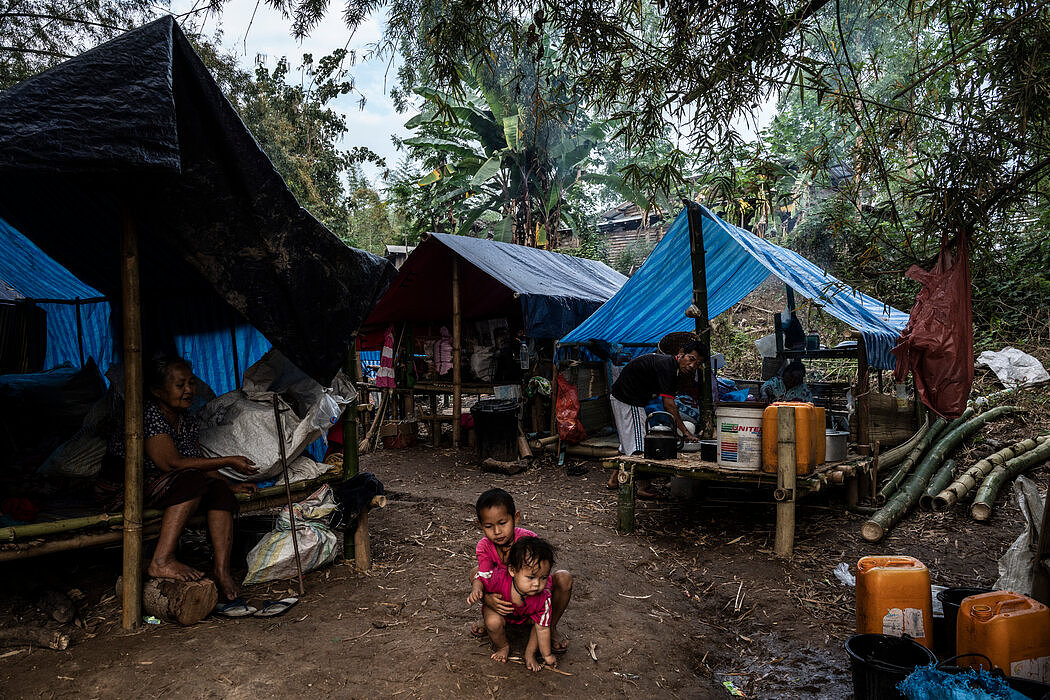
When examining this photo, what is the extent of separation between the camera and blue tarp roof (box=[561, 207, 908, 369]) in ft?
21.6

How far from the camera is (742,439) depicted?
16.4ft

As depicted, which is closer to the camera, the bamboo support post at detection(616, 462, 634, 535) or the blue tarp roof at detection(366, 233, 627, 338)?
the bamboo support post at detection(616, 462, 634, 535)

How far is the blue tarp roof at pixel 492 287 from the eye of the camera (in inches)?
339

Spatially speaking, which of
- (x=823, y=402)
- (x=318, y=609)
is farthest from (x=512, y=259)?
(x=318, y=609)

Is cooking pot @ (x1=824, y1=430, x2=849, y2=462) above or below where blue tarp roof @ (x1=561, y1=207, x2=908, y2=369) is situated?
below

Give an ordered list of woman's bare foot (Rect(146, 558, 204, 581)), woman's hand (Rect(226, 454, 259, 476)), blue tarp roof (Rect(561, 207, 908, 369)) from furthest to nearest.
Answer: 1. blue tarp roof (Rect(561, 207, 908, 369))
2. woman's hand (Rect(226, 454, 259, 476))
3. woman's bare foot (Rect(146, 558, 204, 581))

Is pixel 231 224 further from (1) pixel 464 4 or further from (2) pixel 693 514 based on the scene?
(2) pixel 693 514

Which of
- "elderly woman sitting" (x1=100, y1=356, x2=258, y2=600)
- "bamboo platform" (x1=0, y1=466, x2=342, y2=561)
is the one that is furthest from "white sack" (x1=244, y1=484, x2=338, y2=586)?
"bamboo platform" (x1=0, y1=466, x2=342, y2=561)

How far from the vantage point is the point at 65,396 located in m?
5.61

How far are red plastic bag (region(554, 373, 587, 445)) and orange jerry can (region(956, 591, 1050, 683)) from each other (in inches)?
235

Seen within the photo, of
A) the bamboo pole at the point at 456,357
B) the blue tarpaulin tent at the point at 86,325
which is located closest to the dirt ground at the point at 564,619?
the blue tarpaulin tent at the point at 86,325

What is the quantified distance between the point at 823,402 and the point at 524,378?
4.34 meters

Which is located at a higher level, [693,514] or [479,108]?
[479,108]

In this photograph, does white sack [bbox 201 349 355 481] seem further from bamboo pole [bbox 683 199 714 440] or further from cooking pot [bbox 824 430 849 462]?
cooking pot [bbox 824 430 849 462]
